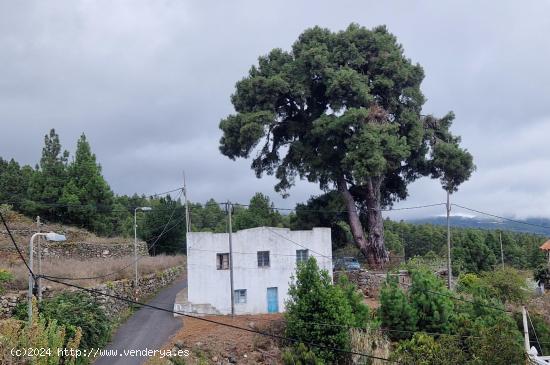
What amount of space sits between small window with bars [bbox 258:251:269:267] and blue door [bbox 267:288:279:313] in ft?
4.64

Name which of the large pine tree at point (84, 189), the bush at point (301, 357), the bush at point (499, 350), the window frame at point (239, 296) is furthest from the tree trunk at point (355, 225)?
the bush at point (499, 350)

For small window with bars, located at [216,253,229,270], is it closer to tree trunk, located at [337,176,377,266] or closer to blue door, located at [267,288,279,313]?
blue door, located at [267,288,279,313]

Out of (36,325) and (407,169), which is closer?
(36,325)

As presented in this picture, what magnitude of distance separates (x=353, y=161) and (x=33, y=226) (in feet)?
68.0

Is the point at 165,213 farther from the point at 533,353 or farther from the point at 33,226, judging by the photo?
the point at 533,353

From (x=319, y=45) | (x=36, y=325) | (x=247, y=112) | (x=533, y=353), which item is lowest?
(x=533, y=353)

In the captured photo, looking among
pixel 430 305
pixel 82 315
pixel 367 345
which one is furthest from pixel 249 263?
pixel 82 315

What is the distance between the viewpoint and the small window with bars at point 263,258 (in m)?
29.8

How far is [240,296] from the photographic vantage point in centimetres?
2947

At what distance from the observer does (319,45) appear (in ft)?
122

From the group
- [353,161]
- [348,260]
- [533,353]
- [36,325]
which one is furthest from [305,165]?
[36,325]

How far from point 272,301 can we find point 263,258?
2.41 metres

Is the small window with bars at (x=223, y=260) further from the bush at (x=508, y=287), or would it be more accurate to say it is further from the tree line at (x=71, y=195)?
the bush at (x=508, y=287)

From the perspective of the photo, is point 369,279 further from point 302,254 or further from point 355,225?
point 302,254
